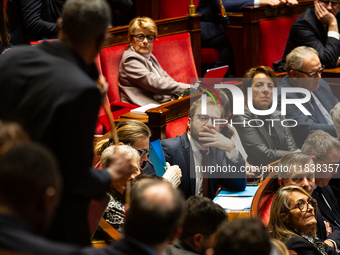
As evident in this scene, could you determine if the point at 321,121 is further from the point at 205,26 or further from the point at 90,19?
the point at 90,19

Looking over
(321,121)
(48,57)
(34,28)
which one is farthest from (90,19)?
(321,121)

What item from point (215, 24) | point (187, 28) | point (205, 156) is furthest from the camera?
point (215, 24)

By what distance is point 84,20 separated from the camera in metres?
0.70

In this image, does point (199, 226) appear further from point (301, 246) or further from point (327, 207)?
point (327, 207)

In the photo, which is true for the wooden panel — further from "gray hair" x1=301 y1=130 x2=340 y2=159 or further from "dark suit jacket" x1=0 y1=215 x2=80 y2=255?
"dark suit jacket" x1=0 y1=215 x2=80 y2=255

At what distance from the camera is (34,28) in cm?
209

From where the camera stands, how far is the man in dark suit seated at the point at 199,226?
0.94m

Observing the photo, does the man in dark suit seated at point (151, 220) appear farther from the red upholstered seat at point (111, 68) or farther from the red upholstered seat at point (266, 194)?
the red upholstered seat at point (111, 68)

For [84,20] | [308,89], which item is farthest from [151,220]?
[308,89]

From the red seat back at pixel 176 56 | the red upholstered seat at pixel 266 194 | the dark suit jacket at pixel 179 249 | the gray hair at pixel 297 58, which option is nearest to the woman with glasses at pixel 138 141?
the red upholstered seat at pixel 266 194

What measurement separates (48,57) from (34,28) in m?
1.49

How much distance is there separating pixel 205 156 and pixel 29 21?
1051 mm

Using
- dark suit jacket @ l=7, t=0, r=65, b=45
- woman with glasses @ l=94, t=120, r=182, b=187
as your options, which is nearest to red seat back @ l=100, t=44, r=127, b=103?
dark suit jacket @ l=7, t=0, r=65, b=45

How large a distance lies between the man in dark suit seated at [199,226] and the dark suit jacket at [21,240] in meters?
0.44
